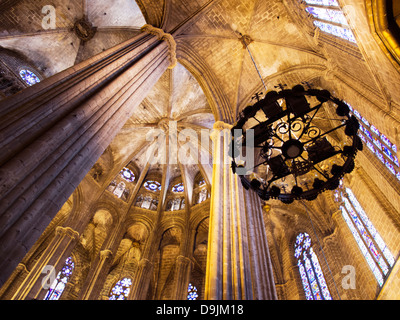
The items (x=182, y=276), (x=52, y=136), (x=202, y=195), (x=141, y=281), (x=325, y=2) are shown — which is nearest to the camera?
(x=52, y=136)

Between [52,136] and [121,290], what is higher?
[121,290]

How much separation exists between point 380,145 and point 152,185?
1321cm

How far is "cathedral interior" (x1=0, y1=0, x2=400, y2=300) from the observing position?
4.55 metres

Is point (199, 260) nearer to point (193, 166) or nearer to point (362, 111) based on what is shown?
point (193, 166)

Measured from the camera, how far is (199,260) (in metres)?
16.2

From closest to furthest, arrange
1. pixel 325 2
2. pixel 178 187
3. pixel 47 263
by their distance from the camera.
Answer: pixel 325 2
pixel 47 263
pixel 178 187

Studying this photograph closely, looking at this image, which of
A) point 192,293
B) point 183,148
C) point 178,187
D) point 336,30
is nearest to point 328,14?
point 336,30

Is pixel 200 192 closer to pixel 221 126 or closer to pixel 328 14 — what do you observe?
pixel 221 126

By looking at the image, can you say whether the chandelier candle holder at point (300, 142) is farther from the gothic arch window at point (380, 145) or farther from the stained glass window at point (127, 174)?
the stained glass window at point (127, 174)

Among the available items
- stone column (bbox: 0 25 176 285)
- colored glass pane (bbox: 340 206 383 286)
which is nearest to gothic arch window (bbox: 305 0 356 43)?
stone column (bbox: 0 25 176 285)

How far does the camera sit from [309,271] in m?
11.2

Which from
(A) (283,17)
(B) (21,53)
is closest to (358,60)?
(A) (283,17)

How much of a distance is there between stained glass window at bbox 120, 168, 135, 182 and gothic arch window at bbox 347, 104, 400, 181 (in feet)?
42.8

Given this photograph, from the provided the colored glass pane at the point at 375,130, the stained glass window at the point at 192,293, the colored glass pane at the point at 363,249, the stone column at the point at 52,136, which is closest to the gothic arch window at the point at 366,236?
the colored glass pane at the point at 363,249
